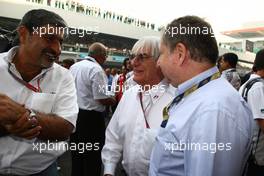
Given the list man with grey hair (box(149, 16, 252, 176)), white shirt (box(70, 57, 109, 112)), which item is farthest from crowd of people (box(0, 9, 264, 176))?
white shirt (box(70, 57, 109, 112))

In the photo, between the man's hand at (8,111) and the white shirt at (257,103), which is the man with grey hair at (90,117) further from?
the man's hand at (8,111)

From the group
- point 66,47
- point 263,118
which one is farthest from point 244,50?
point 263,118

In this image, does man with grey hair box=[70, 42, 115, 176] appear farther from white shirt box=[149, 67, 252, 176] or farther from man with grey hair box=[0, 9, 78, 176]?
white shirt box=[149, 67, 252, 176]

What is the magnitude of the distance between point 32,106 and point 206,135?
97 cm

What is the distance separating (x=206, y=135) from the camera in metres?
1.20

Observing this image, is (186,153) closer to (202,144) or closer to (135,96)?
(202,144)

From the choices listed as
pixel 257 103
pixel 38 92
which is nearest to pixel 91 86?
pixel 257 103

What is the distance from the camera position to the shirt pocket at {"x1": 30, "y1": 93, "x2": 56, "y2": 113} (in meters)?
1.70

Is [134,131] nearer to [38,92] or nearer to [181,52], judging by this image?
[38,92]

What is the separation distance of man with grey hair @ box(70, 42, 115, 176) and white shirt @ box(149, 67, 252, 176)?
261 centimetres

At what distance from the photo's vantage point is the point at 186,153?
126cm

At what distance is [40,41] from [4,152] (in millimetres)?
645

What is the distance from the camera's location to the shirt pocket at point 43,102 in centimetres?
170

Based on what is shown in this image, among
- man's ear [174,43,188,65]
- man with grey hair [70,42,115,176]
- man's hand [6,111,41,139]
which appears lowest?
man with grey hair [70,42,115,176]
